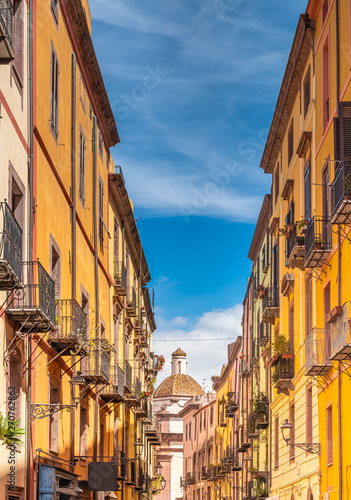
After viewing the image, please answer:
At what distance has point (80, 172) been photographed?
2612cm

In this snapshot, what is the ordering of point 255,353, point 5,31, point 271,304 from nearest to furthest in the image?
point 5,31, point 271,304, point 255,353

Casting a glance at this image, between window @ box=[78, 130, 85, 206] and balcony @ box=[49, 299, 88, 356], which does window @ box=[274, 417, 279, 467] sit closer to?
window @ box=[78, 130, 85, 206]

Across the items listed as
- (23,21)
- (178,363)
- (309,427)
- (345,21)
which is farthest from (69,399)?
(178,363)

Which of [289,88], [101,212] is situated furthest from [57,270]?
[289,88]

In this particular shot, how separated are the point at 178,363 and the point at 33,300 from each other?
116976 mm

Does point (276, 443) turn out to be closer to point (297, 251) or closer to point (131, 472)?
point (131, 472)

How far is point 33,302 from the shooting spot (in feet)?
56.0

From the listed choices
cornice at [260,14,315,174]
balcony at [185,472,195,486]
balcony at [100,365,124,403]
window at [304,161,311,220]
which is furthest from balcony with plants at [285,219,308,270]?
balcony at [185,472,195,486]

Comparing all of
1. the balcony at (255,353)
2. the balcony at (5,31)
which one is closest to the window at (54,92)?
the balcony at (5,31)

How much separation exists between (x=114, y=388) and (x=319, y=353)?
32.5 ft

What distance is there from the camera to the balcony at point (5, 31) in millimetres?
12906

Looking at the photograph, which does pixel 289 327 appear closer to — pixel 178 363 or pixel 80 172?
pixel 80 172

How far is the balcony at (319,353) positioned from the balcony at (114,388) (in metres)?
9.05

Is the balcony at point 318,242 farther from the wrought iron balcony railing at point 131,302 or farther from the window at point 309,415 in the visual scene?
the wrought iron balcony railing at point 131,302
